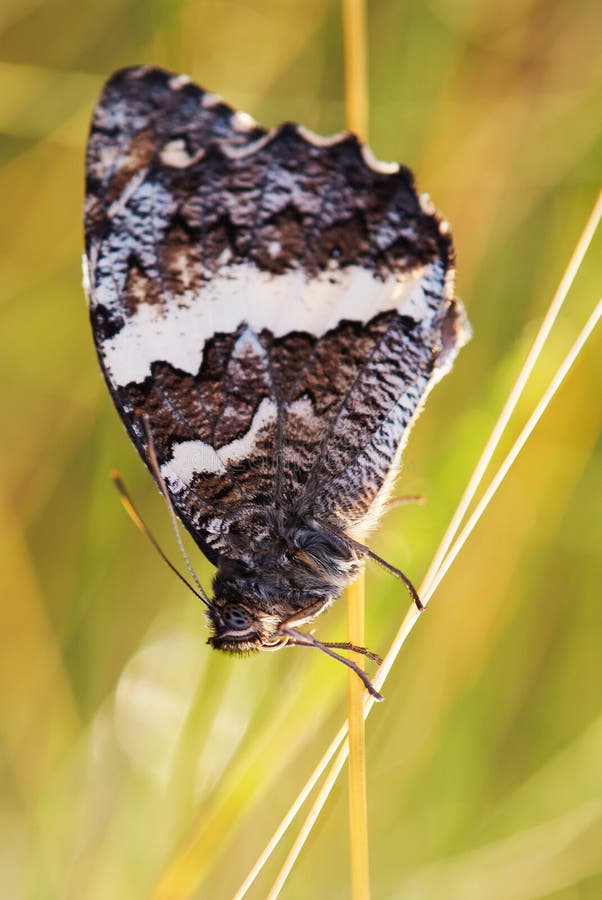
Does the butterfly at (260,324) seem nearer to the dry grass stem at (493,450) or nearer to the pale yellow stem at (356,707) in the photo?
the pale yellow stem at (356,707)

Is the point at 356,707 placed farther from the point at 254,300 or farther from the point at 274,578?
the point at 254,300

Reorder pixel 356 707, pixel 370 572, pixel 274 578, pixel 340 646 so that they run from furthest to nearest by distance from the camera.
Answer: pixel 370 572
pixel 274 578
pixel 340 646
pixel 356 707

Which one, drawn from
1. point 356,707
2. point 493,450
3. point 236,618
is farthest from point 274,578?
point 493,450

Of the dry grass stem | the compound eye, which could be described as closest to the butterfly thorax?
the compound eye

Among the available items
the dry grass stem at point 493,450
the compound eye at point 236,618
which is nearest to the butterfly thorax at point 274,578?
the compound eye at point 236,618

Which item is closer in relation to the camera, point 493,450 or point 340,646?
point 493,450

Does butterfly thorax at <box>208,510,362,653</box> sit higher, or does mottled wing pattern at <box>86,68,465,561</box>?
mottled wing pattern at <box>86,68,465,561</box>

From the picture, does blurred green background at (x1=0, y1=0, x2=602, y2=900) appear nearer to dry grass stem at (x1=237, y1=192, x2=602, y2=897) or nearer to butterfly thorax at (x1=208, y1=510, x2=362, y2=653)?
butterfly thorax at (x1=208, y1=510, x2=362, y2=653)
